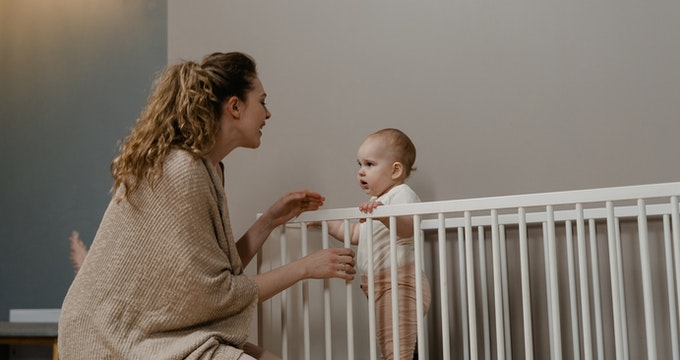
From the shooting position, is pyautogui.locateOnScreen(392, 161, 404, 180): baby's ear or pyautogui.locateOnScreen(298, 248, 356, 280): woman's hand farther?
pyautogui.locateOnScreen(392, 161, 404, 180): baby's ear

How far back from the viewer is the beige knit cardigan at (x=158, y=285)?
1.22 m

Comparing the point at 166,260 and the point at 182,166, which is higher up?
the point at 182,166

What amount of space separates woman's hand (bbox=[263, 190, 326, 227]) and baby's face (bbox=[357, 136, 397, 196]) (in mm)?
223

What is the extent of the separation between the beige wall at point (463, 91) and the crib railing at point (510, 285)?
0.11 m

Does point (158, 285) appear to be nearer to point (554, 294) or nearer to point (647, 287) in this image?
point (554, 294)

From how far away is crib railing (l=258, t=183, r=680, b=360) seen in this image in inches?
54.1

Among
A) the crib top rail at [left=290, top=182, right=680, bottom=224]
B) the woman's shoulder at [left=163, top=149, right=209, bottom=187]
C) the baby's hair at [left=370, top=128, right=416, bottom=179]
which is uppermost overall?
the baby's hair at [left=370, top=128, right=416, bottom=179]

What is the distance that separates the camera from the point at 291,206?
5.15 feet

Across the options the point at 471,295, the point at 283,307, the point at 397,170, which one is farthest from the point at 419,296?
the point at 397,170

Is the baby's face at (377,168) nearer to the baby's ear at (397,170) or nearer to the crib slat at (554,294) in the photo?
the baby's ear at (397,170)

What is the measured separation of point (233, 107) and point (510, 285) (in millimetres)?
808

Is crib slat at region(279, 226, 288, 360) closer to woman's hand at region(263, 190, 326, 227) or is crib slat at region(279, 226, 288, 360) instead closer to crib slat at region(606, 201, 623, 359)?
woman's hand at region(263, 190, 326, 227)

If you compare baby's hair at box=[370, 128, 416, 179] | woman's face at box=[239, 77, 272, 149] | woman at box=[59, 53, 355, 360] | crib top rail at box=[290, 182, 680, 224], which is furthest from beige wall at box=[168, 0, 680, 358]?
woman at box=[59, 53, 355, 360]

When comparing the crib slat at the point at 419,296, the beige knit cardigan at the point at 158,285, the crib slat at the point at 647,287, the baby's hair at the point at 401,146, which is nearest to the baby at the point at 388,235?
the baby's hair at the point at 401,146
